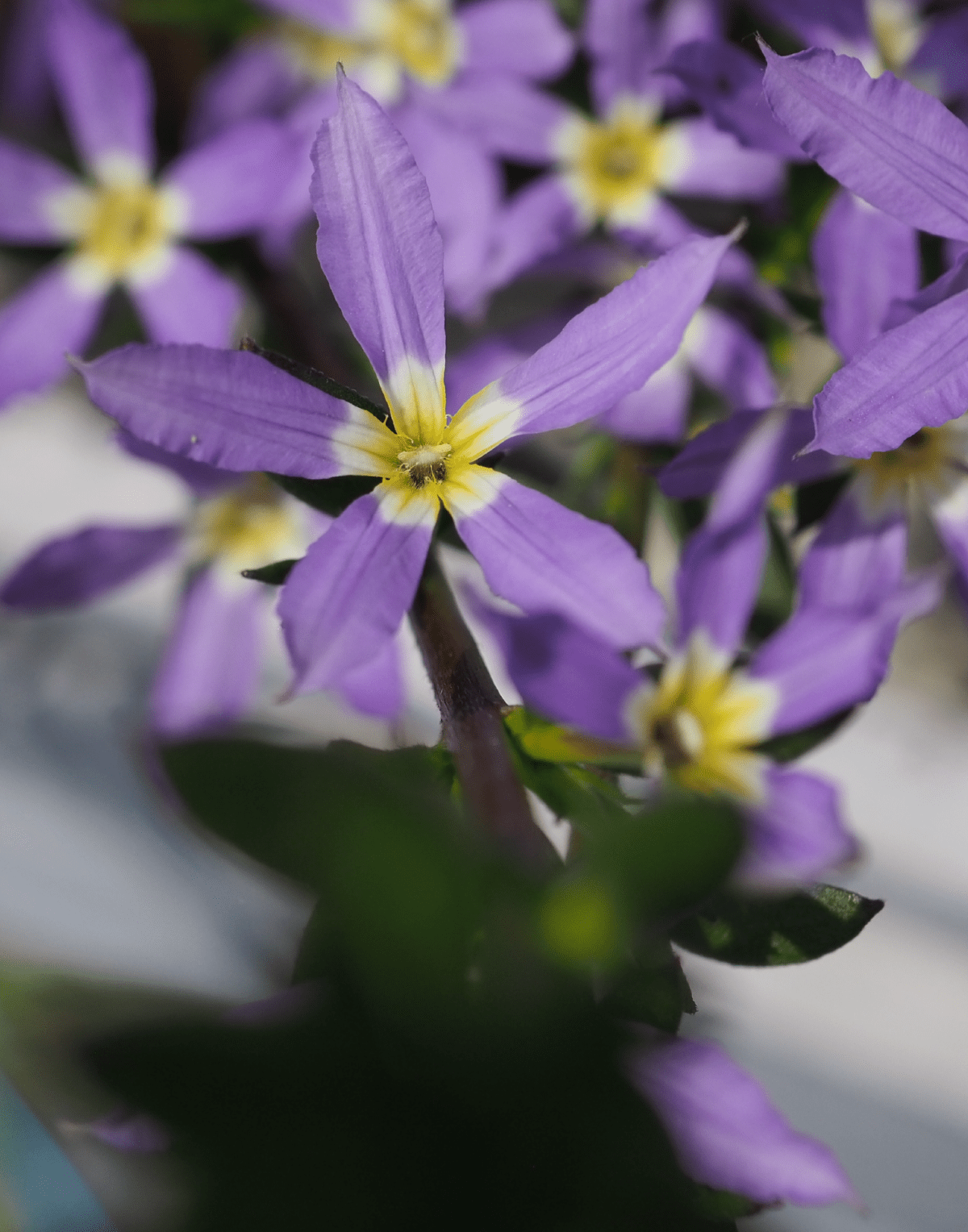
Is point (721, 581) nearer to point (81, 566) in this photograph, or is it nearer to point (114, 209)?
point (81, 566)

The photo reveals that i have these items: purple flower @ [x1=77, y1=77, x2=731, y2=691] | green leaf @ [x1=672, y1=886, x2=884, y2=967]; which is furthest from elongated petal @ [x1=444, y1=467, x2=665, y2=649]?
green leaf @ [x1=672, y1=886, x2=884, y2=967]

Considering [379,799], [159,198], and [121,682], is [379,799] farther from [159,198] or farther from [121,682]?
[121,682]

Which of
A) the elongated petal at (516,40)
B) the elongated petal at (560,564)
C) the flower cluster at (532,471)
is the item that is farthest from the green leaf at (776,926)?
the elongated petal at (516,40)

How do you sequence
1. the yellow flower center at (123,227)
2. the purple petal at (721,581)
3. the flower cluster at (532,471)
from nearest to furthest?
1. the flower cluster at (532,471)
2. the purple petal at (721,581)
3. the yellow flower center at (123,227)

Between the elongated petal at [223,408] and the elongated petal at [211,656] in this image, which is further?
the elongated petal at [211,656]

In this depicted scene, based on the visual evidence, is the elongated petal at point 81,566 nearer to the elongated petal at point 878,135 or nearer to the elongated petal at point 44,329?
the elongated petal at point 44,329
